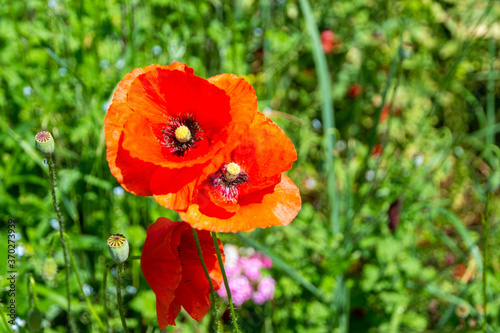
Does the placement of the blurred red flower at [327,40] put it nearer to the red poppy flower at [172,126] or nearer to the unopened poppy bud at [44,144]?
the red poppy flower at [172,126]

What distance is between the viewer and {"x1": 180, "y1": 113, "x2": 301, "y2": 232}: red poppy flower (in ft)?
3.57

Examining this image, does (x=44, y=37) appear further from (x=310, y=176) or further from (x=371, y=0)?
(x=371, y=0)

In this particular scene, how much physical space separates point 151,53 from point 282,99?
41.6 inches

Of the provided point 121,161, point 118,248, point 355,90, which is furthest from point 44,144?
point 355,90

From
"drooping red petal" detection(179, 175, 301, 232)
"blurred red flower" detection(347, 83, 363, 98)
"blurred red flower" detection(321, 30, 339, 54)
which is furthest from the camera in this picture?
"blurred red flower" detection(321, 30, 339, 54)

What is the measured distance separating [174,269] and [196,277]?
0.47 feet

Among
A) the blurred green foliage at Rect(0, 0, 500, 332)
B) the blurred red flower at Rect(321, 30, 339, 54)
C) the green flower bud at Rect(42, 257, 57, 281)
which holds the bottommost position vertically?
the green flower bud at Rect(42, 257, 57, 281)

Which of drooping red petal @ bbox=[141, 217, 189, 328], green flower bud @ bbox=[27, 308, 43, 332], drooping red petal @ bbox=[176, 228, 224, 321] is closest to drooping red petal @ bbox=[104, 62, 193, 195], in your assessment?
drooping red petal @ bbox=[141, 217, 189, 328]

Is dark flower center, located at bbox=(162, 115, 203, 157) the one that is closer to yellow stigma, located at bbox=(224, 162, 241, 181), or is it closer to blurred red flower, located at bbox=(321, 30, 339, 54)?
yellow stigma, located at bbox=(224, 162, 241, 181)

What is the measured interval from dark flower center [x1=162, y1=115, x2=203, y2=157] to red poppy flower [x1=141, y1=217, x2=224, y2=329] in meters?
0.20

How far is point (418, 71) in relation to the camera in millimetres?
3889

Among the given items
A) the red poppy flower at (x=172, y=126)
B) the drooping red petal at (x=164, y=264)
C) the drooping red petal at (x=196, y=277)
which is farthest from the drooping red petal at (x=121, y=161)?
the drooping red petal at (x=196, y=277)

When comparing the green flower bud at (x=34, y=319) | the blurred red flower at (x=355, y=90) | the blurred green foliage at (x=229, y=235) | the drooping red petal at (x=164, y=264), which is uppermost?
the blurred red flower at (x=355, y=90)

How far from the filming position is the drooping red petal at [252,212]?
3.36ft
